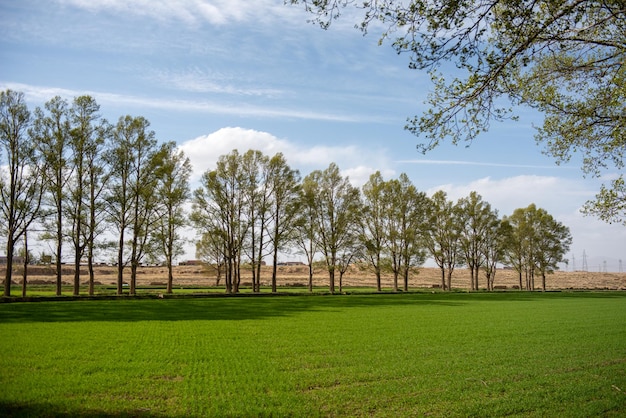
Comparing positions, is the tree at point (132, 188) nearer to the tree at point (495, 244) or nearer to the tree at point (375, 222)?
the tree at point (375, 222)

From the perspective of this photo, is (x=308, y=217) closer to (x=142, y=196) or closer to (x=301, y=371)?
(x=142, y=196)

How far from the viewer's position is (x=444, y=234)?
73.9 m

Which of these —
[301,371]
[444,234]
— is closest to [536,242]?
[444,234]

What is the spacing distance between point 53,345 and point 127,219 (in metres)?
30.0

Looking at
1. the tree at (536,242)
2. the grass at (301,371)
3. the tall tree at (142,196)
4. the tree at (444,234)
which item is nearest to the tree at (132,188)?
the tall tree at (142,196)

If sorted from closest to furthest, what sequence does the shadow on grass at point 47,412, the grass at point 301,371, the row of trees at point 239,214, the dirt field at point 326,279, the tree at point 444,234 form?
the shadow on grass at point 47,412, the grass at point 301,371, the row of trees at point 239,214, the tree at point 444,234, the dirt field at point 326,279

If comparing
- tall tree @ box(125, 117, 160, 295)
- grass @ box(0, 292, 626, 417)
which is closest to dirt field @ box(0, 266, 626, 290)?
tall tree @ box(125, 117, 160, 295)

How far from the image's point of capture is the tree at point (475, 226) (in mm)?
76188

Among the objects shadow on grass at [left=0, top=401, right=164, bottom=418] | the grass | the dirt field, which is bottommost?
the dirt field

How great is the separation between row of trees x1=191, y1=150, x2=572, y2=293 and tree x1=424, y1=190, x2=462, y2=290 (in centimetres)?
18

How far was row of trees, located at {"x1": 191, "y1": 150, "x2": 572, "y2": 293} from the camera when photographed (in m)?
53.3

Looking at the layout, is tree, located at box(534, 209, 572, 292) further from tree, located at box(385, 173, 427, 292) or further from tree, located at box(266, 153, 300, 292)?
tree, located at box(266, 153, 300, 292)

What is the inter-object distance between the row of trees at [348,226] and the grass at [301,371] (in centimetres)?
3265

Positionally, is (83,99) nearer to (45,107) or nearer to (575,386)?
(45,107)
